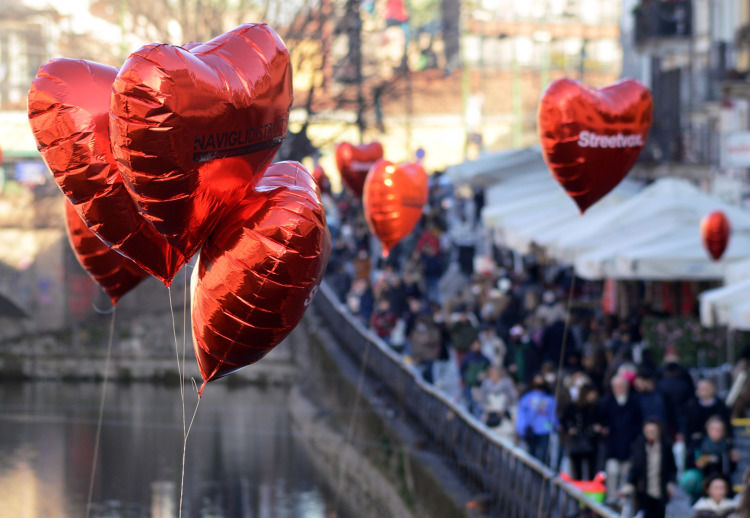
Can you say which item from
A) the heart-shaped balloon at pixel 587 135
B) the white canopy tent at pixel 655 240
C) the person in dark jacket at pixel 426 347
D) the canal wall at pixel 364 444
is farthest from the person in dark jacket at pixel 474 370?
the heart-shaped balloon at pixel 587 135

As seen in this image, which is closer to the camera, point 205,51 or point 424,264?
point 205,51

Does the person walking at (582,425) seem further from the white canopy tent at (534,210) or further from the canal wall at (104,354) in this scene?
the canal wall at (104,354)

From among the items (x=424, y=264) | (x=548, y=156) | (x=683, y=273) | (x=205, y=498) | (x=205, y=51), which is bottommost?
(x=205, y=498)

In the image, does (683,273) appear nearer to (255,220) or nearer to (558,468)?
(558,468)

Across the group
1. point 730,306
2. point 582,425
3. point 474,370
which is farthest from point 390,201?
point 730,306

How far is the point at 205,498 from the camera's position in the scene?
1010 inches

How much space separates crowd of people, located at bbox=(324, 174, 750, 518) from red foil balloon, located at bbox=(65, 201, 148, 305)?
2889 mm

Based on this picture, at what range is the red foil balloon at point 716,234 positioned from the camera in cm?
1524

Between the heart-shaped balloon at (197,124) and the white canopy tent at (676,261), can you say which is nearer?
the heart-shaped balloon at (197,124)

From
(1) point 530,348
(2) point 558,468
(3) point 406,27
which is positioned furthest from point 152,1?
(2) point 558,468

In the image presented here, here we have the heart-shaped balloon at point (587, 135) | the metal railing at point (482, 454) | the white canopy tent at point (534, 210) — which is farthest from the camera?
the white canopy tent at point (534, 210)

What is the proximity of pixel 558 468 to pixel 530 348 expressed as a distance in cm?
277

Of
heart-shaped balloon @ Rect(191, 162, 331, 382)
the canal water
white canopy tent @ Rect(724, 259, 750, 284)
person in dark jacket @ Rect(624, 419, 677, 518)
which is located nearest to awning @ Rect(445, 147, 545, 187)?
the canal water

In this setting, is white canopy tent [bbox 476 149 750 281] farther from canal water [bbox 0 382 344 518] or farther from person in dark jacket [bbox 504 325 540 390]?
canal water [bbox 0 382 344 518]
